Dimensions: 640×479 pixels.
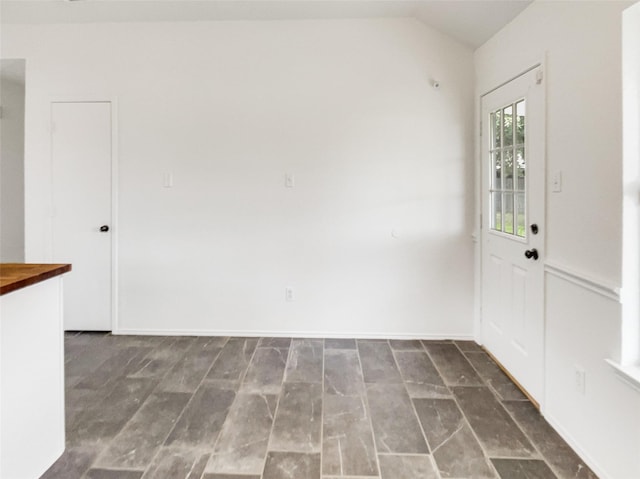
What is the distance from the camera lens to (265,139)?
119 inches

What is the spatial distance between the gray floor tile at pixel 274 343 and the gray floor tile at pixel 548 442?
1.62 meters

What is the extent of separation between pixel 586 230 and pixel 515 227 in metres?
0.71

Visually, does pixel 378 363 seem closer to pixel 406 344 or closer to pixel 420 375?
pixel 420 375

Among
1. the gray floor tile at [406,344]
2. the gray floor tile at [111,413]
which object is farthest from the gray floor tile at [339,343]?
the gray floor tile at [111,413]

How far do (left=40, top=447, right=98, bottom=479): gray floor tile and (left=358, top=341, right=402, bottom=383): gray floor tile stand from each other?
155 cm

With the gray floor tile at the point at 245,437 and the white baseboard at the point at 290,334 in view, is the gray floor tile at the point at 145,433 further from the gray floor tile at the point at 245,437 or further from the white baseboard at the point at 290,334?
the white baseboard at the point at 290,334

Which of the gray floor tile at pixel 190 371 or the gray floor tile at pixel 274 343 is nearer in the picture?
the gray floor tile at pixel 190 371

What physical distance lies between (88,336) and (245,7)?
304 cm

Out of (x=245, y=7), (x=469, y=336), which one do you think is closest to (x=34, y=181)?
(x=245, y=7)

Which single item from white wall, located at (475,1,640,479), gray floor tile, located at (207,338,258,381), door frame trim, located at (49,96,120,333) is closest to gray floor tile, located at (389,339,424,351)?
white wall, located at (475,1,640,479)

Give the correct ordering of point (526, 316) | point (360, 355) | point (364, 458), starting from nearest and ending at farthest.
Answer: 1. point (364, 458)
2. point (526, 316)
3. point (360, 355)

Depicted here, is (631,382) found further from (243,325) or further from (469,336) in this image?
(243,325)

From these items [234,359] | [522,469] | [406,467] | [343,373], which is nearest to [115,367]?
[234,359]

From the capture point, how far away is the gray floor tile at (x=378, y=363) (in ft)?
7.86
